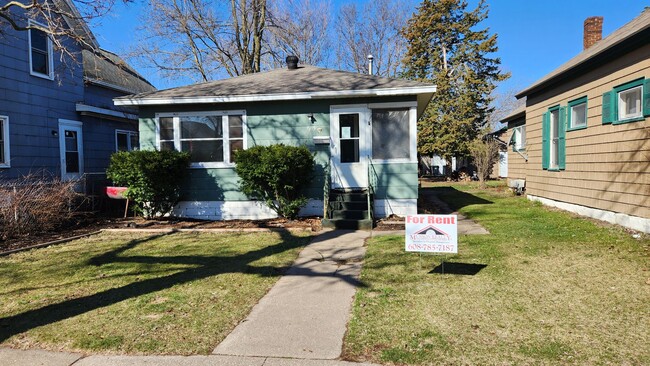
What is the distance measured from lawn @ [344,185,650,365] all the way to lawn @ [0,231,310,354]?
4.68 ft

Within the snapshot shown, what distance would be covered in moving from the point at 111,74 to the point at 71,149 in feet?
15.6

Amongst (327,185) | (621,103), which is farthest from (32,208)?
(621,103)

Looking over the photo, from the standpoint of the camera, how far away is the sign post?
16.1 feet

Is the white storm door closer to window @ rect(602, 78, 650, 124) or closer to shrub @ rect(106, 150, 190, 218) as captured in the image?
shrub @ rect(106, 150, 190, 218)

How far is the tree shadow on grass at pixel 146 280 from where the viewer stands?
4.00 m

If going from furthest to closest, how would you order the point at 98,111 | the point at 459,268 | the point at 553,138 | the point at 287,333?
the point at 98,111 → the point at 553,138 → the point at 459,268 → the point at 287,333

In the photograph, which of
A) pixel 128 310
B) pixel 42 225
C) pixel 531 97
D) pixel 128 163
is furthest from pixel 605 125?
pixel 42 225

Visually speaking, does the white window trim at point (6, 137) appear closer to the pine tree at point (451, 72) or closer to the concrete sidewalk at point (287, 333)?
the concrete sidewalk at point (287, 333)

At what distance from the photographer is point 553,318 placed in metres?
3.73

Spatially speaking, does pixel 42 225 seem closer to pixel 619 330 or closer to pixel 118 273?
pixel 118 273

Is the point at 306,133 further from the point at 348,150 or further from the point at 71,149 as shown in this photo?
the point at 71,149

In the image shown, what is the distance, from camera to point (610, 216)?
8.15 m

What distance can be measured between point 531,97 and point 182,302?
12.7 meters

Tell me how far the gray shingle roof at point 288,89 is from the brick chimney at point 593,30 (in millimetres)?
7149
